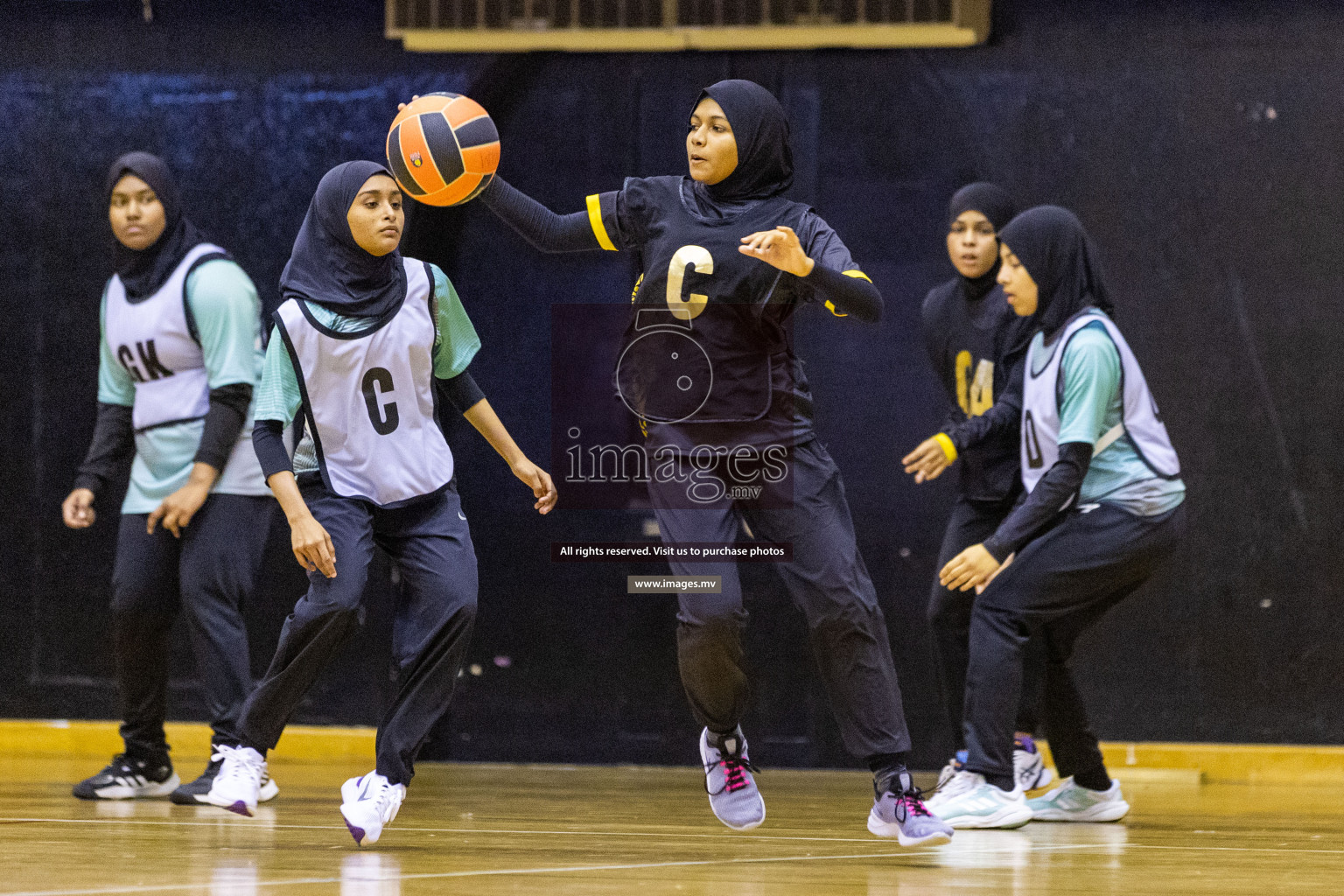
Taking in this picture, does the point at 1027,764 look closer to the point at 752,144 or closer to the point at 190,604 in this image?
the point at 752,144

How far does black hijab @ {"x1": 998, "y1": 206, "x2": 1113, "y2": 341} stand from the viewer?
441 cm

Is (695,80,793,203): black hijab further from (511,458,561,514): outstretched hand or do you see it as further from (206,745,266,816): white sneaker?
(206,745,266,816): white sneaker

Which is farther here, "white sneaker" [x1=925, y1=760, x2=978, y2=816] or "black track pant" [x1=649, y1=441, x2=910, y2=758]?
"white sneaker" [x1=925, y1=760, x2=978, y2=816]

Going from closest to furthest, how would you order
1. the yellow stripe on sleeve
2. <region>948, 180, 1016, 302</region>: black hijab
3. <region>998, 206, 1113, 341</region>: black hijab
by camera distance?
the yellow stripe on sleeve
<region>998, 206, 1113, 341</region>: black hijab
<region>948, 180, 1016, 302</region>: black hijab

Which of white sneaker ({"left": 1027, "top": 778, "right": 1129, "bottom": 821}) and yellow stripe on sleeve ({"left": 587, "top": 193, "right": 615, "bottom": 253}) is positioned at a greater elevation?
yellow stripe on sleeve ({"left": 587, "top": 193, "right": 615, "bottom": 253})

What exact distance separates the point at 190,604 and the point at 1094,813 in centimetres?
273

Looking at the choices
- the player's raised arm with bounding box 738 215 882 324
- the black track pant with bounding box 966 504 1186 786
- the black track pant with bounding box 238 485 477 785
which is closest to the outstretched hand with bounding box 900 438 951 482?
the black track pant with bounding box 966 504 1186 786

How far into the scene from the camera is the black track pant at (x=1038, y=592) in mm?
4176

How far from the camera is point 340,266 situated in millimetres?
3766

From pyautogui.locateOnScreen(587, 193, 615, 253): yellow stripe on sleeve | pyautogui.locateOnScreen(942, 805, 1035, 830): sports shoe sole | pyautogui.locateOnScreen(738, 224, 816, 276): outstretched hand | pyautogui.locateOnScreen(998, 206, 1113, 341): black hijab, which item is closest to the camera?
pyautogui.locateOnScreen(738, 224, 816, 276): outstretched hand

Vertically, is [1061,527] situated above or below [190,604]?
above

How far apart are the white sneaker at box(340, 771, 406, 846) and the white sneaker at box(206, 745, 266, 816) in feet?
1.22

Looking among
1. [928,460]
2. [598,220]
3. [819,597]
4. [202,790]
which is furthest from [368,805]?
[928,460]

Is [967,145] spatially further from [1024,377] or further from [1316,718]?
[1316,718]
